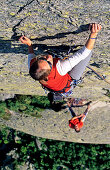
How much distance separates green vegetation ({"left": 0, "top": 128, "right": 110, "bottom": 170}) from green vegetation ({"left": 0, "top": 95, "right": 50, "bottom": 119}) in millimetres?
2726

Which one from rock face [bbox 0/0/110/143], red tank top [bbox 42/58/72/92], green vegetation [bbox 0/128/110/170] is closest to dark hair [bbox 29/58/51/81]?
red tank top [bbox 42/58/72/92]

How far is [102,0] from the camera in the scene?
7.25ft

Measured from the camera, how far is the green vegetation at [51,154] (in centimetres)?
960

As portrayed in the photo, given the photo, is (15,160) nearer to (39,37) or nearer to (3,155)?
(3,155)

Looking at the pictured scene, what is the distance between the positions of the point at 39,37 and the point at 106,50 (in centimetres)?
130

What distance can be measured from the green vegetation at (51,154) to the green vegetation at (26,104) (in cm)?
273

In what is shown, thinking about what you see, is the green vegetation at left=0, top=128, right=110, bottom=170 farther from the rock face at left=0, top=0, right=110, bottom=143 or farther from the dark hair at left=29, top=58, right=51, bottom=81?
the dark hair at left=29, top=58, right=51, bottom=81

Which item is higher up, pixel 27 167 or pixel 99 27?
pixel 99 27

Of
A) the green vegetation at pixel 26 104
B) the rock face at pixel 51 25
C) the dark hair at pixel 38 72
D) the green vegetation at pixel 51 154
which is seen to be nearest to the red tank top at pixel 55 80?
the dark hair at pixel 38 72

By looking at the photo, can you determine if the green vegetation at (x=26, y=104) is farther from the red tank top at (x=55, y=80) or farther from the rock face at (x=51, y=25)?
the red tank top at (x=55, y=80)

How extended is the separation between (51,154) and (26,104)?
403 cm

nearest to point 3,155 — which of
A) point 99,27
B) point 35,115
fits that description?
point 35,115

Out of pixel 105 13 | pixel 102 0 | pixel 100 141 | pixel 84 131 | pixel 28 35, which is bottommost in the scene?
pixel 100 141

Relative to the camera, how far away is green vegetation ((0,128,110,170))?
960cm
